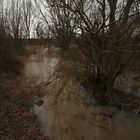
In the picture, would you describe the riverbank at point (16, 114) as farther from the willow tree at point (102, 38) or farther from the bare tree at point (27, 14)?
the bare tree at point (27, 14)

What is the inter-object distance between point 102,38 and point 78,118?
361cm

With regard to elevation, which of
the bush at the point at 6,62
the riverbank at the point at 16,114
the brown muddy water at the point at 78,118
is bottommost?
the brown muddy water at the point at 78,118

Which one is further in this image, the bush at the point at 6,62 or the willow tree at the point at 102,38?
the bush at the point at 6,62

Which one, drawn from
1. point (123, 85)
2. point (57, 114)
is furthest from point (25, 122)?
point (123, 85)

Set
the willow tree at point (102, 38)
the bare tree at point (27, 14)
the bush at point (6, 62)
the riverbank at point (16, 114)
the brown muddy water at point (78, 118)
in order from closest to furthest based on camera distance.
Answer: the riverbank at point (16, 114)
the brown muddy water at point (78, 118)
the willow tree at point (102, 38)
the bush at point (6, 62)
the bare tree at point (27, 14)

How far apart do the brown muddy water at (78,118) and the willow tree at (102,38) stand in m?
1.06

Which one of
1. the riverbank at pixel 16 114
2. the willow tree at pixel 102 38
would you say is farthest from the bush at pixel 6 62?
the willow tree at pixel 102 38

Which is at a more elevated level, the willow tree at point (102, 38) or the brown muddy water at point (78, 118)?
the willow tree at point (102, 38)

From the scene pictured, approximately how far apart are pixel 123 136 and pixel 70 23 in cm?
701

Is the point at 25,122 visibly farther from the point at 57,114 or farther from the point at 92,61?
the point at 92,61

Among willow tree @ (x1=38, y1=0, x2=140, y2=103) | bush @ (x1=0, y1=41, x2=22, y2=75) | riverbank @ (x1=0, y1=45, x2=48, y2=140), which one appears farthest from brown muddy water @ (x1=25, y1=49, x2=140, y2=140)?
bush @ (x1=0, y1=41, x2=22, y2=75)

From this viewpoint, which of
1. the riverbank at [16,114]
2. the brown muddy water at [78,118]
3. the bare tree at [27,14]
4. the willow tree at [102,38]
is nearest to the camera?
the riverbank at [16,114]

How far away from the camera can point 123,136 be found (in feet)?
26.6

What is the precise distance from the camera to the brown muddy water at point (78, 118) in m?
8.06
